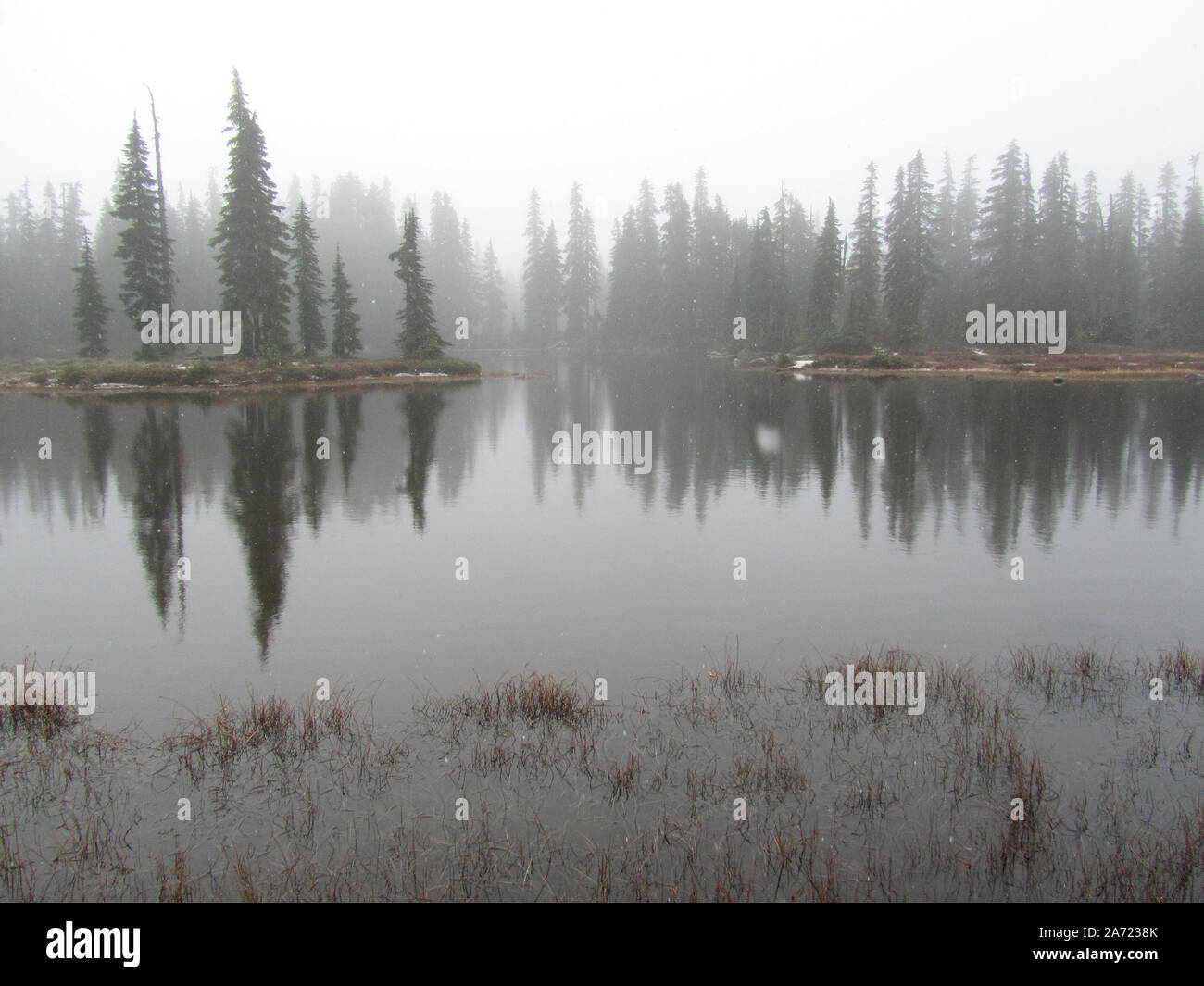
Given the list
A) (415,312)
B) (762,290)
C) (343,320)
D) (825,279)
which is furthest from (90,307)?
(825,279)

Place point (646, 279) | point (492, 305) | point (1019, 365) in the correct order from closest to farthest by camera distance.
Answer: point (1019, 365) < point (646, 279) < point (492, 305)

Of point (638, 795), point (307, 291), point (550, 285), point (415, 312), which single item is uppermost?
point (550, 285)

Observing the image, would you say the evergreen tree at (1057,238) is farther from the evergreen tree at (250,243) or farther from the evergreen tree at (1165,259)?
the evergreen tree at (250,243)

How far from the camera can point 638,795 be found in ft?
21.2

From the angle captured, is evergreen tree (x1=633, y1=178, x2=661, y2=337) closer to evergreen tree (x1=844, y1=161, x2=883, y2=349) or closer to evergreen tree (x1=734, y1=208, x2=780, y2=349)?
evergreen tree (x1=734, y1=208, x2=780, y2=349)

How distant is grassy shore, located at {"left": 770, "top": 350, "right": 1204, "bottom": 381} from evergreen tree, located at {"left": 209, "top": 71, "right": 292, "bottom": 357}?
39329 mm

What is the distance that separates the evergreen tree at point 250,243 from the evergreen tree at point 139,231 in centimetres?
421

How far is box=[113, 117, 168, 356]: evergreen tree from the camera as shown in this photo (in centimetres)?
5025

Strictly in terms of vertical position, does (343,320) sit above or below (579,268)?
below

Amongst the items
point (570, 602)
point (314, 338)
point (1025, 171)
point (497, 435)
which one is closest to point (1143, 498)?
point (570, 602)

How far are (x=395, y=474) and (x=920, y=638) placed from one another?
47.8 feet

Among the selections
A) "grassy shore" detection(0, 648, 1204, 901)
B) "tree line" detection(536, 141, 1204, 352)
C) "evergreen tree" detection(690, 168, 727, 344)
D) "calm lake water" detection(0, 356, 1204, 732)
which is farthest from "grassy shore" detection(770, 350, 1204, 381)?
"grassy shore" detection(0, 648, 1204, 901)

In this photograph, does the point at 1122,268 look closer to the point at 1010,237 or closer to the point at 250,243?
the point at 1010,237

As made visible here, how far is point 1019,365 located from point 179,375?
185 feet
